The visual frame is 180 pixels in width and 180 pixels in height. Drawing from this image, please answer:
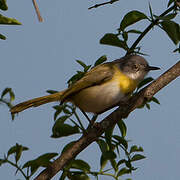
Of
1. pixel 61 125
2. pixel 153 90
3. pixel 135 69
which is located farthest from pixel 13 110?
pixel 135 69

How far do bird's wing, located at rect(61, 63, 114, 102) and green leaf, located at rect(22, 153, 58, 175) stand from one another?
111cm

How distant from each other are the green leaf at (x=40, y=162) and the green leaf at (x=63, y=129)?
0.64ft

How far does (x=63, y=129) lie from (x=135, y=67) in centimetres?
196

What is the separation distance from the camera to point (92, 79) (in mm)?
3521

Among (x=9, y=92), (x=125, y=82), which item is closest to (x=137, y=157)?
(x=9, y=92)

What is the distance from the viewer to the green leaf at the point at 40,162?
2.05 metres

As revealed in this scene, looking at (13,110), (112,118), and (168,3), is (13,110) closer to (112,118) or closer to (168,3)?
(112,118)

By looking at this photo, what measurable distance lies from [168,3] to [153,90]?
630 millimetres

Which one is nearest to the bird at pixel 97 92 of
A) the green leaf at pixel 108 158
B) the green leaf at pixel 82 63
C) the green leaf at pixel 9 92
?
the green leaf at pixel 82 63

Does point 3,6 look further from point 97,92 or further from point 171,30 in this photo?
point 97,92

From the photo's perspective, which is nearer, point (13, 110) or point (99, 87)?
point (13, 110)

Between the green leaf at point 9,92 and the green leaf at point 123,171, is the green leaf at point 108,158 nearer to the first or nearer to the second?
the green leaf at point 123,171

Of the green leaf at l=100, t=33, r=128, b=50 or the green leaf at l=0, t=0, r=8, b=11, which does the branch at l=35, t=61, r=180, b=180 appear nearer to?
the green leaf at l=100, t=33, r=128, b=50

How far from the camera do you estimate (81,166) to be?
7.04 feet
